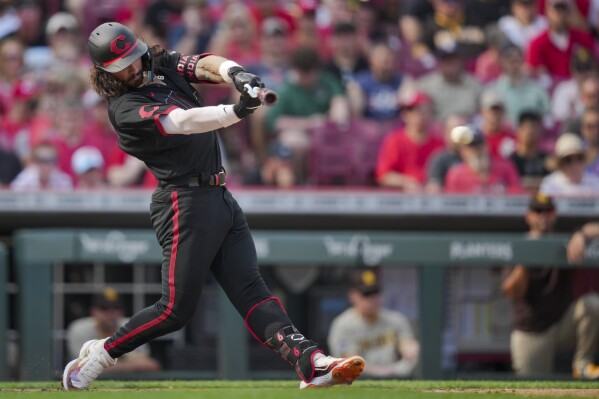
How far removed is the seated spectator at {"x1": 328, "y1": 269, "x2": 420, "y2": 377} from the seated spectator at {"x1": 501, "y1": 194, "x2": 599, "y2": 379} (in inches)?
29.9

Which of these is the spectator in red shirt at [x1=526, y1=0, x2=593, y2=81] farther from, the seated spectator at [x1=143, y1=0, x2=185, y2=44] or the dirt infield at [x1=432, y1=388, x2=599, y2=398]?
the dirt infield at [x1=432, y1=388, x2=599, y2=398]

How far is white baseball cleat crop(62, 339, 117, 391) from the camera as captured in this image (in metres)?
5.29

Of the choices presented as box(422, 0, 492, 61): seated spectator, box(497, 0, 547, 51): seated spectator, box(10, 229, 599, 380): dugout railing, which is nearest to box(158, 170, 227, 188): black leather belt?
box(10, 229, 599, 380): dugout railing

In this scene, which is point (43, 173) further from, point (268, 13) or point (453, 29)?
point (453, 29)

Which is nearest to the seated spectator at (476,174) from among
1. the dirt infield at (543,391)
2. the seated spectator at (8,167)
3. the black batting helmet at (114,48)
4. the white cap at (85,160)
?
the white cap at (85,160)

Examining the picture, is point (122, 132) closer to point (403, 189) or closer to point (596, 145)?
point (403, 189)

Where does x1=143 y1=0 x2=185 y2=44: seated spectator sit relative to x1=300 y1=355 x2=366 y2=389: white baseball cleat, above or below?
above

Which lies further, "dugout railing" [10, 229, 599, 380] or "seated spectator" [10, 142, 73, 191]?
"seated spectator" [10, 142, 73, 191]

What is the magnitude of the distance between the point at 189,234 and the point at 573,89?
6.07 metres

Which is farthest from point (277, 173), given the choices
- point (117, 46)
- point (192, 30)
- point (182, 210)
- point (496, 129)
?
point (117, 46)

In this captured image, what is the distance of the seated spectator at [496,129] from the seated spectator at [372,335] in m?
1.90

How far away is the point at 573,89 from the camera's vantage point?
402 inches

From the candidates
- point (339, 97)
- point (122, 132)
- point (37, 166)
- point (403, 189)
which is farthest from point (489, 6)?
point (122, 132)

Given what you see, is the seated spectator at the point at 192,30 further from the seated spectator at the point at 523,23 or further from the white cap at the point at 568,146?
the white cap at the point at 568,146
